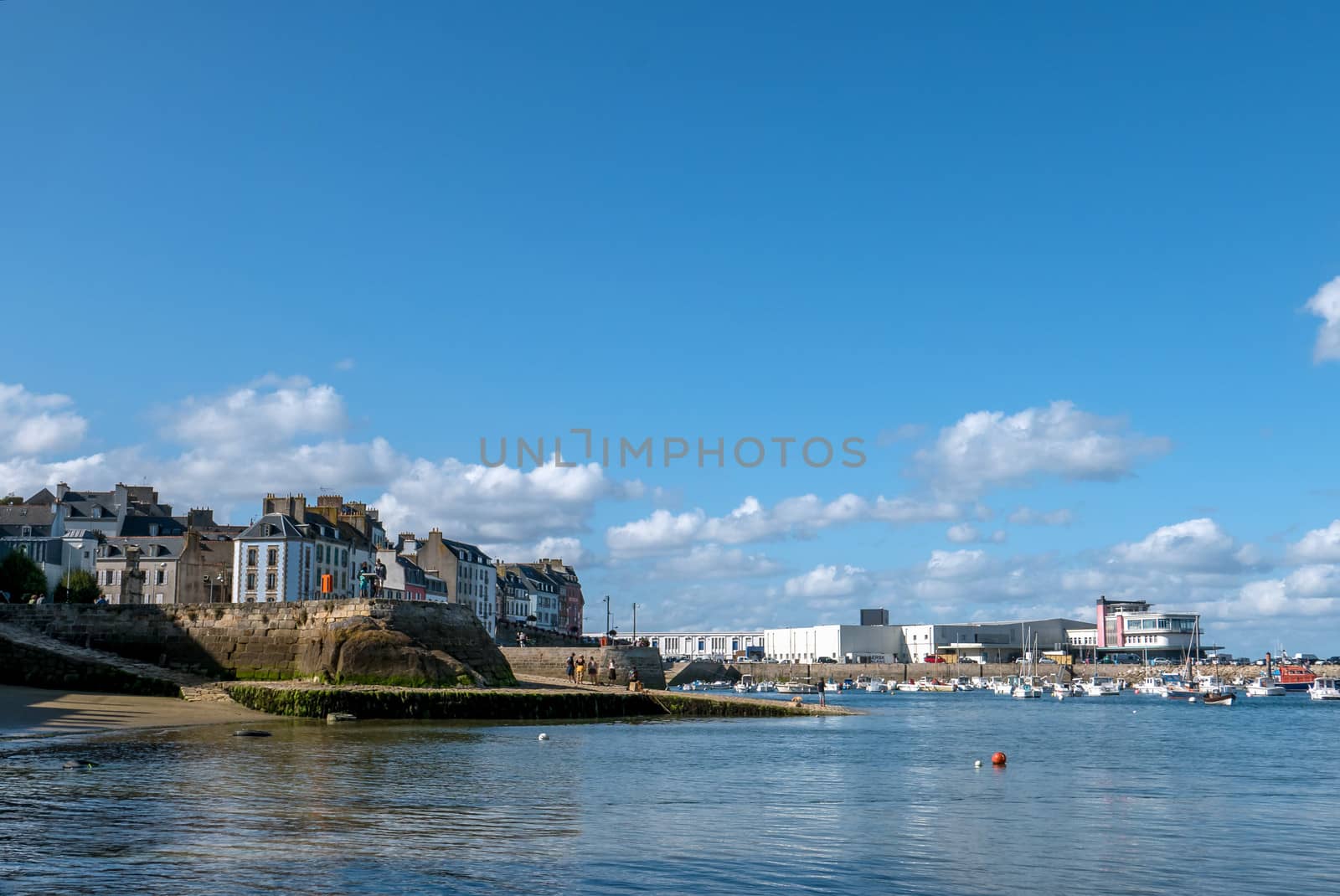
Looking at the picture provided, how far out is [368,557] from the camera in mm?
111125

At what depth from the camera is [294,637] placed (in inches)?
2208

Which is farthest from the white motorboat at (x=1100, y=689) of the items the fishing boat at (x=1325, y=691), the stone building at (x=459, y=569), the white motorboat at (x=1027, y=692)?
the stone building at (x=459, y=569)

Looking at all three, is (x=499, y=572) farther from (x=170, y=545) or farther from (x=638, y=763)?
(x=638, y=763)

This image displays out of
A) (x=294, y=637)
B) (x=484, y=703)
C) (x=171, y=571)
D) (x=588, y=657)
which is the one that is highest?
(x=171, y=571)

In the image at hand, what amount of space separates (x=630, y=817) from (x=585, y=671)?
185 ft

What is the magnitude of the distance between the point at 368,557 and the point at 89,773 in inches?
3390

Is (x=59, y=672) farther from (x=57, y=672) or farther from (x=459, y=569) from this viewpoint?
(x=459, y=569)

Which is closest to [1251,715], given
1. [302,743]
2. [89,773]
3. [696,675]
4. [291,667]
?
[291,667]

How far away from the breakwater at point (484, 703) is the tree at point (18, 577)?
42.2 metres

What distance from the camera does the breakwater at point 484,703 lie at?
47.1 meters

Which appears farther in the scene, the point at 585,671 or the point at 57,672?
the point at 585,671

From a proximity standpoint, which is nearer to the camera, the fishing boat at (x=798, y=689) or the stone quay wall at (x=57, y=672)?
the stone quay wall at (x=57, y=672)

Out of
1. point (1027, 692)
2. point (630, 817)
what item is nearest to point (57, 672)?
point (630, 817)

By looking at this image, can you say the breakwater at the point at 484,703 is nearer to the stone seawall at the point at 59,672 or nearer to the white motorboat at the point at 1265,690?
the stone seawall at the point at 59,672
